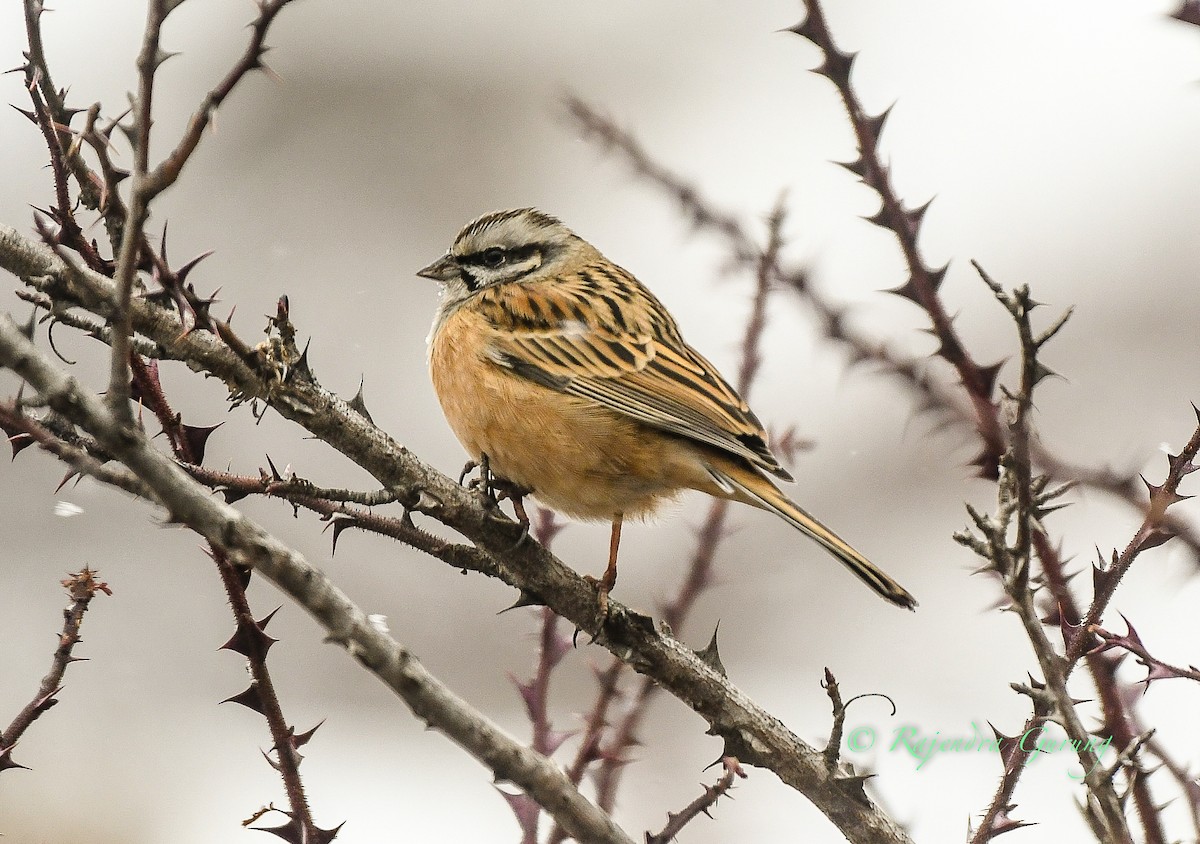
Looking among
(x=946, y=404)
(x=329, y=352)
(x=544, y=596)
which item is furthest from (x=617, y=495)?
(x=329, y=352)

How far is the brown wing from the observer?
489 centimetres

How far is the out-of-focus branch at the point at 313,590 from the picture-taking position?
7.13 ft

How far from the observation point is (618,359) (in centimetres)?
539

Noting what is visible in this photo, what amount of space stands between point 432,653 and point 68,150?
755cm

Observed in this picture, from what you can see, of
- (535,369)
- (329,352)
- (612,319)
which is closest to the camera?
(535,369)

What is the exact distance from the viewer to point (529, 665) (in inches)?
380

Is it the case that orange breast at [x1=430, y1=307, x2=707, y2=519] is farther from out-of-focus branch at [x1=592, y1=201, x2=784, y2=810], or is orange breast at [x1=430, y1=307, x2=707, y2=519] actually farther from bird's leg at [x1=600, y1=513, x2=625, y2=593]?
out-of-focus branch at [x1=592, y1=201, x2=784, y2=810]

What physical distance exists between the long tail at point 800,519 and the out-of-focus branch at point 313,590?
1598 millimetres

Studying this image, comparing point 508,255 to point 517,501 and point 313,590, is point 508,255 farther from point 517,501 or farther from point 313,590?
point 313,590

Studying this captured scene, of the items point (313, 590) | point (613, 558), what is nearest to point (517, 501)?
point (613, 558)

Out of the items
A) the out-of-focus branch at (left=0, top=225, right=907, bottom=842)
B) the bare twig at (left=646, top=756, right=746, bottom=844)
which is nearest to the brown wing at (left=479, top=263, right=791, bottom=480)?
the out-of-focus branch at (left=0, top=225, right=907, bottom=842)

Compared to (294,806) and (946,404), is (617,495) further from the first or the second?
(294,806)

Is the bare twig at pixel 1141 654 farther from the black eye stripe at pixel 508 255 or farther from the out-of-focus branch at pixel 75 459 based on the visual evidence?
the black eye stripe at pixel 508 255

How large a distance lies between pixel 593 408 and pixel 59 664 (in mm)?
2463
